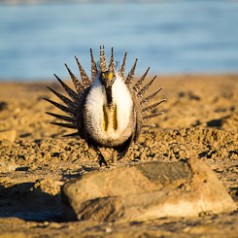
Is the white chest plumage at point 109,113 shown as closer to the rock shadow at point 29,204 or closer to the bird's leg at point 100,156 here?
the bird's leg at point 100,156

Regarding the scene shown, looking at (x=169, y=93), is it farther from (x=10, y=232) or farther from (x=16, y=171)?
(x=10, y=232)

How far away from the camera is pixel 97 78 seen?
527 cm

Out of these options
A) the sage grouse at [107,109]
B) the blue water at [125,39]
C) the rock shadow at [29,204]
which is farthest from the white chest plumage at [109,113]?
the blue water at [125,39]

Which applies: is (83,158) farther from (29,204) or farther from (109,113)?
(29,204)

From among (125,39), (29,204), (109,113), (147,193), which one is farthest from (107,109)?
(125,39)

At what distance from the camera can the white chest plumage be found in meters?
5.20

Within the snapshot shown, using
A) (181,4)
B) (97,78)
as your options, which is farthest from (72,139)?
(181,4)

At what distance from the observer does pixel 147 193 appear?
168 inches

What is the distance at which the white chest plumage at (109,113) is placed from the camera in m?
5.20

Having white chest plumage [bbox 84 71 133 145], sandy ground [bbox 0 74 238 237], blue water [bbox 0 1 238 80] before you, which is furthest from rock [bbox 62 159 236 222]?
blue water [bbox 0 1 238 80]

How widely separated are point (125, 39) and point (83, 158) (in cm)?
1393

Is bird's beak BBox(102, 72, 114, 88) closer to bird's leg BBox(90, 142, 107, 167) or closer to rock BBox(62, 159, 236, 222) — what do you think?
bird's leg BBox(90, 142, 107, 167)

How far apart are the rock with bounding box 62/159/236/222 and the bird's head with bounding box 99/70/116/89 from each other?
831 millimetres

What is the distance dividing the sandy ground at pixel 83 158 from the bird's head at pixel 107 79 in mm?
715
